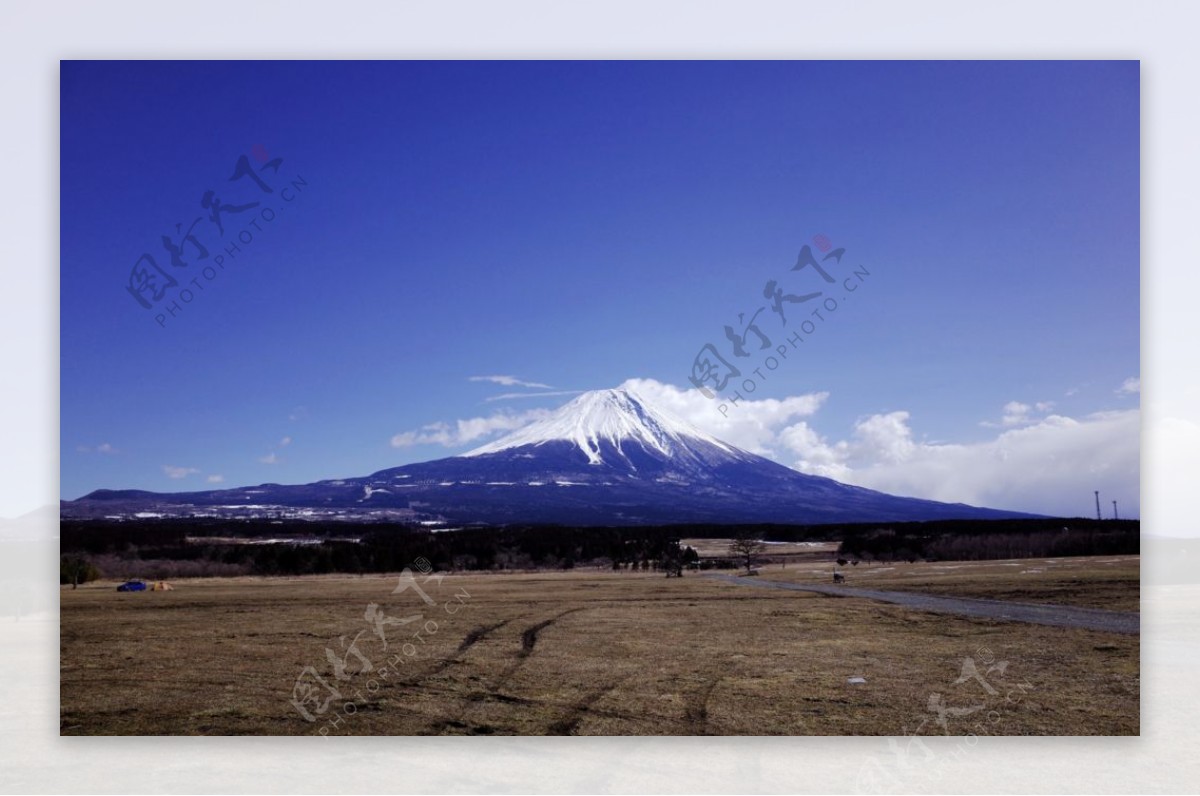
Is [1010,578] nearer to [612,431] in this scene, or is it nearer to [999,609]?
[999,609]

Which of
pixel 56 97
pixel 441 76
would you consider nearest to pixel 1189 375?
pixel 441 76

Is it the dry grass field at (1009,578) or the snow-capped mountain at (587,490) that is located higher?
the snow-capped mountain at (587,490)

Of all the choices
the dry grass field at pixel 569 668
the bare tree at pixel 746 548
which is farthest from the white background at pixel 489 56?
the bare tree at pixel 746 548

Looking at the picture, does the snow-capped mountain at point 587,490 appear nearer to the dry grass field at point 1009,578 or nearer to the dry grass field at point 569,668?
the dry grass field at point 1009,578

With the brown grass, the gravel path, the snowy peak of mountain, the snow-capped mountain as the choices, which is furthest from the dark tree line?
the snowy peak of mountain

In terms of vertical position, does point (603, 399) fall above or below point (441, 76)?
below

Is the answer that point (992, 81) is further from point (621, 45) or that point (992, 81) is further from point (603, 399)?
point (603, 399)

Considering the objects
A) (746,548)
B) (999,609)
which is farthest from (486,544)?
(999,609)
